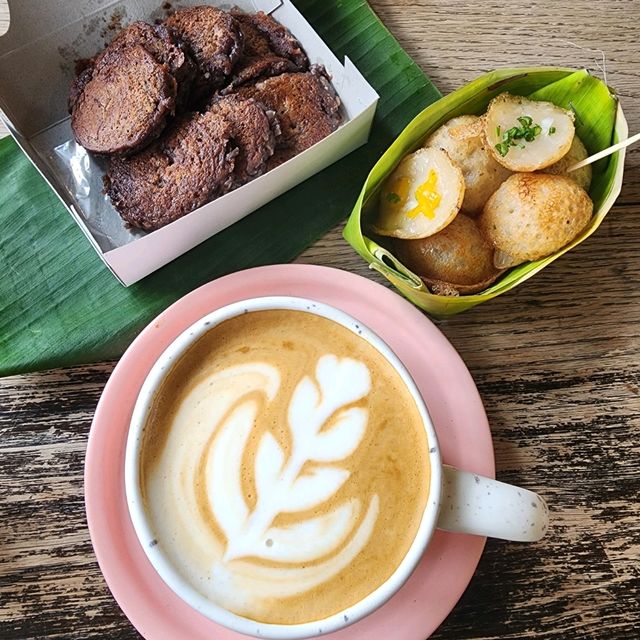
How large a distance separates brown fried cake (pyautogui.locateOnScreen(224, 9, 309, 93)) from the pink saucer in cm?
42

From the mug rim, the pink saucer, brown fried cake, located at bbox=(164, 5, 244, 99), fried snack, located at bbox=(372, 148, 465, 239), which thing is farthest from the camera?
brown fried cake, located at bbox=(164, 5, 244, 99)

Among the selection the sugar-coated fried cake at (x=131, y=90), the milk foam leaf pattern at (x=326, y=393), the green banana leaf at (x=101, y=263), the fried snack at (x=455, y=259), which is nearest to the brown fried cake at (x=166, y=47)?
the sugar-coated fried cake at (x=131, y=90)

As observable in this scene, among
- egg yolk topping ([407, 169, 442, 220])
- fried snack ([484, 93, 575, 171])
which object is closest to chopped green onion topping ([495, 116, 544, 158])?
fried snack ([484, 93, 575, 171])

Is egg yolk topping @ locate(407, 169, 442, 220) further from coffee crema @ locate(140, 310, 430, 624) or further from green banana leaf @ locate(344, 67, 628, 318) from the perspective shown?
coffee crema @ locate(140, 310, 430, 624)

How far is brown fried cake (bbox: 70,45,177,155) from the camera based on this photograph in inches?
51.0

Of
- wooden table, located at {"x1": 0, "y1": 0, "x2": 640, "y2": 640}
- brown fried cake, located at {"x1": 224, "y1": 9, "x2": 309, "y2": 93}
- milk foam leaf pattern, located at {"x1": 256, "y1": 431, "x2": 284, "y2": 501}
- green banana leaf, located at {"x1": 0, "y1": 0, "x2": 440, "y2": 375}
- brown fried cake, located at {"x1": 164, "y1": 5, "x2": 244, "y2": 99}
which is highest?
brown fried cake, located at {"x1": 164, "y1": 5, "x2": 244, "y2": 99}

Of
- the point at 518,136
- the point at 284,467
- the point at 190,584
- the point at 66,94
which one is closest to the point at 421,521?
the point at 284,467

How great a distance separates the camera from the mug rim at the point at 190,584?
977 millimetres

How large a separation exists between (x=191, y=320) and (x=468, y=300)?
0.45 m

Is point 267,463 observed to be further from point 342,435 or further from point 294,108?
point 294,108

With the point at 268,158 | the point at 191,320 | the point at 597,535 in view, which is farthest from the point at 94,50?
the point at 597,535

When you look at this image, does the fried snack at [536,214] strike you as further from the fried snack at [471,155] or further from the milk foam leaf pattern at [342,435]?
the milk foam leaf pattern at [342,435]

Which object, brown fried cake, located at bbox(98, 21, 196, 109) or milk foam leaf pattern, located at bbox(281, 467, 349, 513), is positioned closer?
milk foam leaf pattern, located at bbox(281, 467, 349, 513)

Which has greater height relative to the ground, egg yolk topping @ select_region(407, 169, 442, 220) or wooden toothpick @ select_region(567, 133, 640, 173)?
egg yolk topping @ select_region(407, 169, 442, 220)
